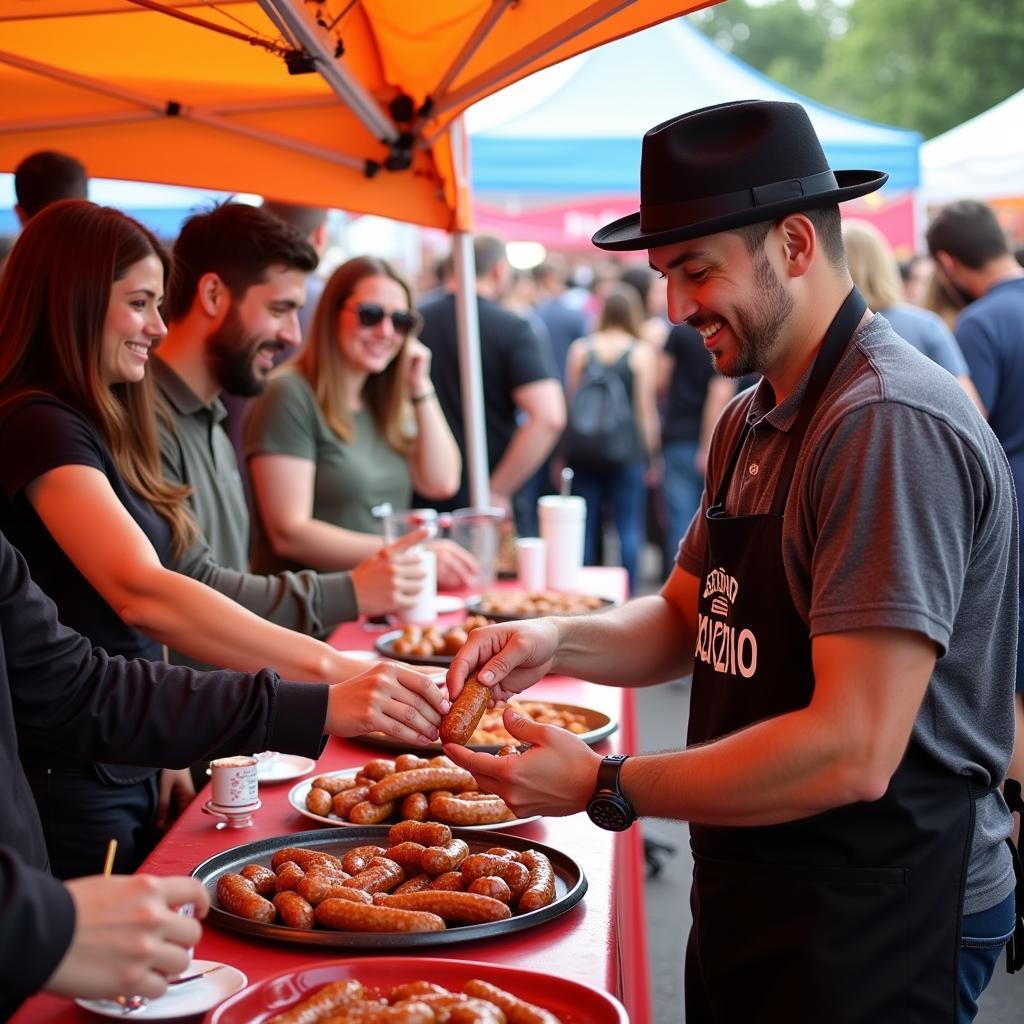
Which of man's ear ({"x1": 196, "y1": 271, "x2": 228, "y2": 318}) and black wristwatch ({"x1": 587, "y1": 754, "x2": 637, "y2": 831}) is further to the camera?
man's ear ({"x1": 196, "y1": 271, "x2": 228, "y2": 318})

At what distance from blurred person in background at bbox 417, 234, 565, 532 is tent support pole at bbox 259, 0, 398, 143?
6.25ft

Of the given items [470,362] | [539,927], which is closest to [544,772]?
[539,927]

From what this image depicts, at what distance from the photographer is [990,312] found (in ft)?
20.3

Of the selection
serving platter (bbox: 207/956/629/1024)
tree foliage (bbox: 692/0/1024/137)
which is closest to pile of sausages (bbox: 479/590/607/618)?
serving platter (bbox: 207/956/629/1024)

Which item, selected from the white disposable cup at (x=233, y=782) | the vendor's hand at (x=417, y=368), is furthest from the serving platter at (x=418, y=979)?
the vendor's hand at (x=417, y=368)

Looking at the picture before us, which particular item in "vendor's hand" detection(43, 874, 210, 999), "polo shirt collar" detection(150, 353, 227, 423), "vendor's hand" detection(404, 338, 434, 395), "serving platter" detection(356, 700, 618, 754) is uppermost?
"vendor's hand" detection(404, 338, 434, 395)

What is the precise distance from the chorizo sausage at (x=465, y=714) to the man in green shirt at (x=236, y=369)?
130cm

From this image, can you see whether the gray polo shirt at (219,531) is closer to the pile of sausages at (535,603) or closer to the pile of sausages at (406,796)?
the pile of sausages at (535,603)

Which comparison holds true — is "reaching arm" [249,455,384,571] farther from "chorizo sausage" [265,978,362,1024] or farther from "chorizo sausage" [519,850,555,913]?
"chorizo sausage" [265,978,362,1024]

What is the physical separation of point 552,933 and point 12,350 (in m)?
1.87

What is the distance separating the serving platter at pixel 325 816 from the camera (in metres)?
2.57

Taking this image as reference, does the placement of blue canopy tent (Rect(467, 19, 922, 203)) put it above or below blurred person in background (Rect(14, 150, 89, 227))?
above

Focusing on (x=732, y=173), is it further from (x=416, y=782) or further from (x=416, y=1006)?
(x=416, y=1006)

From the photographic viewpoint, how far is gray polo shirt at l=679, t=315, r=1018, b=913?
1.97m
